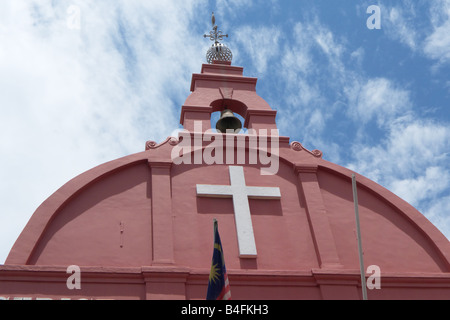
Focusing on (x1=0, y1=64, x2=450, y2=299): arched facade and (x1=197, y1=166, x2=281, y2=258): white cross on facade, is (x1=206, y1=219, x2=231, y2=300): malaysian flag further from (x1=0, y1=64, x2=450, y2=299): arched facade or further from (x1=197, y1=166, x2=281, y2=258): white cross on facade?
(x1=197, y1=166, x2=281, y2=258): white cross on facade

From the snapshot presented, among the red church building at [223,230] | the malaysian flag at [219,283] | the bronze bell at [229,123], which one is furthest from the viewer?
the bronze bell at [229,123]

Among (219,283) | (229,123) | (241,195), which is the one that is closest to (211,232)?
(241,195)

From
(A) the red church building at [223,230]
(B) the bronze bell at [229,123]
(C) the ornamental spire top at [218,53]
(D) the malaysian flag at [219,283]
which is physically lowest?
(D) the malaysian flag at [219,283]

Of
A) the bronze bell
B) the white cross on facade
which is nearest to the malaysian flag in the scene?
the white cross on facade

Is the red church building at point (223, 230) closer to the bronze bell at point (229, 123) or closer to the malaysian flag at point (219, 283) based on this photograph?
the bronze bell at point (229, 123)

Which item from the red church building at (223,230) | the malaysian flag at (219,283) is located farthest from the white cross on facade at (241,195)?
the malaysian flag at (219,283)

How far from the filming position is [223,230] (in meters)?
10.4

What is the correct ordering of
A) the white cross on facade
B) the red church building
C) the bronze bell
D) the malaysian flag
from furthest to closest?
the bronze bell, the white cross on facade, the red church building, the malaysian flag

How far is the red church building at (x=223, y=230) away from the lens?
929cm

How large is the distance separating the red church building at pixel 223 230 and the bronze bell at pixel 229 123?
46cm

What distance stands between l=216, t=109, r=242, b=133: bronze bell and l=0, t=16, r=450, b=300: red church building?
460mm

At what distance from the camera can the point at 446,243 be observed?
35.7 ft

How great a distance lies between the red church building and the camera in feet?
30.5
